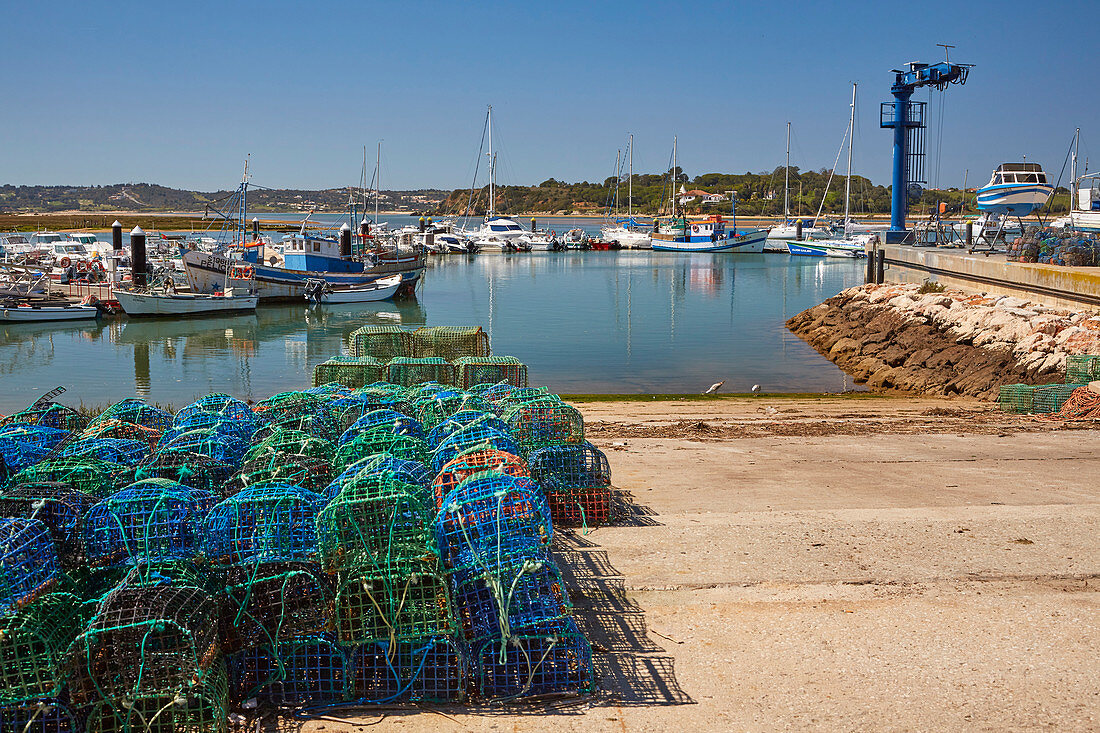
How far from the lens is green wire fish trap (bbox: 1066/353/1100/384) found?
14.3m

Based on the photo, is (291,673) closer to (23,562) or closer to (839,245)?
(23,562)

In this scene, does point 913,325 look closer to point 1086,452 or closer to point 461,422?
point 1086,452

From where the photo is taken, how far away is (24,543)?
4363 mm

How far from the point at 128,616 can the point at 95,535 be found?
1.17 metres

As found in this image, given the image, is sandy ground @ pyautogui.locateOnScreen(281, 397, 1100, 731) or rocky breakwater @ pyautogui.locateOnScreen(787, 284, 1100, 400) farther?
rocky breakwater @ pyautogui.locateOnScreen(787, 284, 1100, 400)

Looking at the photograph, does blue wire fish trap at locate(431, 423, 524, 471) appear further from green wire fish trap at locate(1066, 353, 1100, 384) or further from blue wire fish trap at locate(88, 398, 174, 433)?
green wire fish trap at locate(1066, 353, 1100, 384)

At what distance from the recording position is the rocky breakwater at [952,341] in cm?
1728

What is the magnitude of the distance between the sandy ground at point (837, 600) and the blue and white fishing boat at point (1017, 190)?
25.2 meters

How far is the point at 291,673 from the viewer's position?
Result: 4.48 metres

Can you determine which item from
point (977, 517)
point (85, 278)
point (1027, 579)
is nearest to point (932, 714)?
point (1027, 579)

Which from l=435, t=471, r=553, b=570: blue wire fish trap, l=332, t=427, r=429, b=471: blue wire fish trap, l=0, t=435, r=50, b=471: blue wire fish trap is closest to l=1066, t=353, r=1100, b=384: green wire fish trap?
l=332, t=427, r=429, b=471: blue wire fish trap

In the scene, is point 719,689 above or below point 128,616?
below

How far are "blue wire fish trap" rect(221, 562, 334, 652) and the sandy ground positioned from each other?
48 centimetres

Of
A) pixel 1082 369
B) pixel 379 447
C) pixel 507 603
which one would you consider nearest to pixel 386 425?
pixel 379 447
